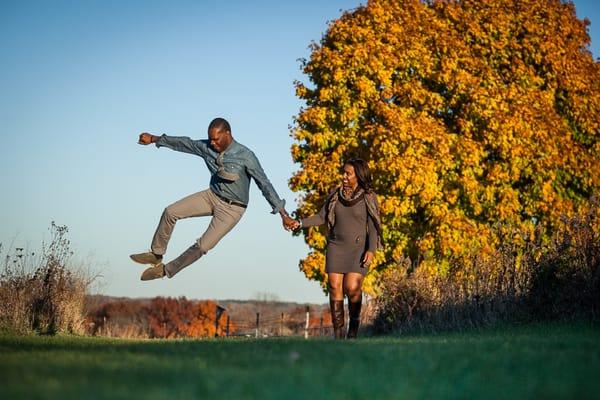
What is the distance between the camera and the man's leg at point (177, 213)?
33.1 ft

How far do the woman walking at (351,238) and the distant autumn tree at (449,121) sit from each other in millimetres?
10978

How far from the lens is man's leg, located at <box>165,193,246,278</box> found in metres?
10.0

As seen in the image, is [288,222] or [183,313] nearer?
[288,222]

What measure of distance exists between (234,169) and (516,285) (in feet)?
14.9

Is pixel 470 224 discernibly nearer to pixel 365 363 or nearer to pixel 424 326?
pixel 424 326

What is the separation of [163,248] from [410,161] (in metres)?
12.4

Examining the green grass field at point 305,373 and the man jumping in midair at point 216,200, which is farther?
the man jumping in midair at point 216,200

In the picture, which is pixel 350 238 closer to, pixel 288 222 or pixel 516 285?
Result: pixel 288 222

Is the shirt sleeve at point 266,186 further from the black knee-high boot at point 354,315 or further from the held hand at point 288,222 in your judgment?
the black knee-high boot at point 354,315

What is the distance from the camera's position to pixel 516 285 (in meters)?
11.5

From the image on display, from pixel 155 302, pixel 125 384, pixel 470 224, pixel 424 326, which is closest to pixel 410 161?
pixel 470 224

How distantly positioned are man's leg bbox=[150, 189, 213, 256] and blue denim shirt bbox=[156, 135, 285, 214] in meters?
0.21

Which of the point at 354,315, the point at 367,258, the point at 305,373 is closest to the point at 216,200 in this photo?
the point at 367,258

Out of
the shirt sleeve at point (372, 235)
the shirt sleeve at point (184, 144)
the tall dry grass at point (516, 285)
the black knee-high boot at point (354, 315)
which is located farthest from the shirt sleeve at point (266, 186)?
the tall dry grass at point (516, 285)
